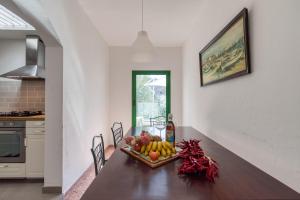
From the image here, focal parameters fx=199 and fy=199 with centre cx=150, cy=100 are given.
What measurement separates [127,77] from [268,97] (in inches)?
159

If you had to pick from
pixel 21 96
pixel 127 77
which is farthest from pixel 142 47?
pixel 127 77

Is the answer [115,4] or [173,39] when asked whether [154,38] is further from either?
[115,4]

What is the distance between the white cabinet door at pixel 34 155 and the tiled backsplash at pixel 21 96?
87 centimetres

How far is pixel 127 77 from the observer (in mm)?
5039

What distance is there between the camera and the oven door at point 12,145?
109 inches

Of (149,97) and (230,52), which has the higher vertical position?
(230,52)

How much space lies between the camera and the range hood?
298 cm

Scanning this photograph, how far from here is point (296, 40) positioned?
100 centimetres

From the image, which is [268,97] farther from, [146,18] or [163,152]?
[146,18]

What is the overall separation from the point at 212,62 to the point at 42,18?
1882 mm

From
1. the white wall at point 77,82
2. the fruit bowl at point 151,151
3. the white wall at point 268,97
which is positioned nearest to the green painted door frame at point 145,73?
the white wall at point 77,82

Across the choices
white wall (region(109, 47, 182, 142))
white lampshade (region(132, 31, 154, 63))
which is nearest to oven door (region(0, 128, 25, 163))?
white lampshade (region(132, 31, 154, 63))

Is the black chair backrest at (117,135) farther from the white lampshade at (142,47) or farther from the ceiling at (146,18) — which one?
the ceiling at (146,18)

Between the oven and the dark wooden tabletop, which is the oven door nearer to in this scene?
the oven
